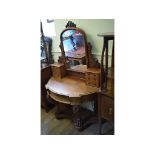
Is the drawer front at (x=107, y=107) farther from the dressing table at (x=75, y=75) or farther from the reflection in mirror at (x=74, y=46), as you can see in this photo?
the reflection in mirror at (x=74, y=46)

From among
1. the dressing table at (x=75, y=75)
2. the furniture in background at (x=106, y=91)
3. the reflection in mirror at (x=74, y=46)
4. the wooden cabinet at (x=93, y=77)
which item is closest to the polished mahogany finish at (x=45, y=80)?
the dressing table at (x=75, y=75)

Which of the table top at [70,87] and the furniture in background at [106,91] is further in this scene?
the table top at [70,87]

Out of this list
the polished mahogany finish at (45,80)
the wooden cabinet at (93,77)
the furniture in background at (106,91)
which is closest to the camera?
the furniture in background at (106,91)

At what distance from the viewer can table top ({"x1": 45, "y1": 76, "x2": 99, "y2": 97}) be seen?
1507 millimetres

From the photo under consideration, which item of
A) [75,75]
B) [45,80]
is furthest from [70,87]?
Result: [45,80]

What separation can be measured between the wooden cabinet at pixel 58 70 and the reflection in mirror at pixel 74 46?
0.12 meters

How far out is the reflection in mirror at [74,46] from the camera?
1.53 m

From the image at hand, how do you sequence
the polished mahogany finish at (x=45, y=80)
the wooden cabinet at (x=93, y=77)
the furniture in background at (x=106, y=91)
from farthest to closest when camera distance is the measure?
the polished mahogany finish at (x=45, y=80) → the wooden cabinet at (x=93, y=77) → the furniture in background at (x=106, y=91)

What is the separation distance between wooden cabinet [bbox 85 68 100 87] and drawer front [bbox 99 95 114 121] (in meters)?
0.15

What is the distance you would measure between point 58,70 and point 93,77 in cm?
44

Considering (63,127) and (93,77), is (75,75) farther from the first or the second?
(63,127)
